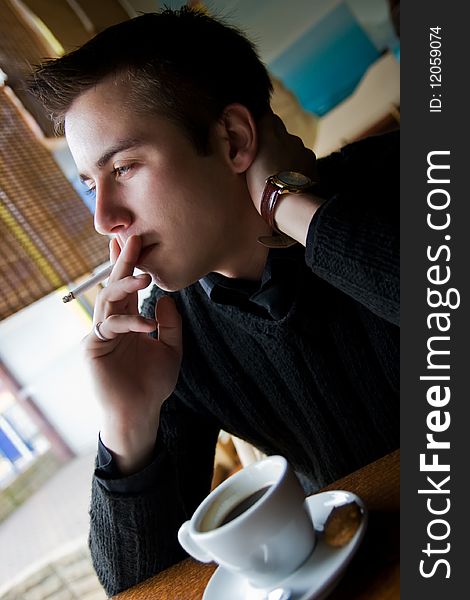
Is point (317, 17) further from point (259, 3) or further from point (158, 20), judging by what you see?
point (158, 20)

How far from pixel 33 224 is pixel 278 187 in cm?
141

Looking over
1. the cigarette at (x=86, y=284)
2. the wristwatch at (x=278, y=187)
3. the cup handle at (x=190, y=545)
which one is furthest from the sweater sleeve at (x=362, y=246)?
the cigarette at (x=86, y=284)

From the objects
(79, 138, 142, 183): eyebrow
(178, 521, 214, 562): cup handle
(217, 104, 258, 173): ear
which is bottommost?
(178, 521, 214, 562): cup handle

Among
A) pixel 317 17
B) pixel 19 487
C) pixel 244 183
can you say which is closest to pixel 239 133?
pixel 244 183

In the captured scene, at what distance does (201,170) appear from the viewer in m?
1.04

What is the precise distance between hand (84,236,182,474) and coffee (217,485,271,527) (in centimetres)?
37

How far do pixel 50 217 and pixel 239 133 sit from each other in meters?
1.33

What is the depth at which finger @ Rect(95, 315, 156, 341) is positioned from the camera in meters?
0.91

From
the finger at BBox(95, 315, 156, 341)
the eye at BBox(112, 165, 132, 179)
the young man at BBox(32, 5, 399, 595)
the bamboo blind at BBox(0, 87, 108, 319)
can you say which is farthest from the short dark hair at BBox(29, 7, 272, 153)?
the bamboo blind at BBox(0, 87, 108, 319)

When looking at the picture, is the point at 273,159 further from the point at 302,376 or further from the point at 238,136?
the point at 302,376

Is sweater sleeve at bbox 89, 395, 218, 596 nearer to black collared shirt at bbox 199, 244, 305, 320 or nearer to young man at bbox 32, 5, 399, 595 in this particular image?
young man at bbox 32, 5, 399, 595

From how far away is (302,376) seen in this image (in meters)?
1.11

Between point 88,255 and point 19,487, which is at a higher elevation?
point 88,255

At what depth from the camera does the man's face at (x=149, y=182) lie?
0.99 metres
